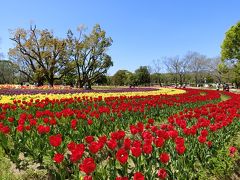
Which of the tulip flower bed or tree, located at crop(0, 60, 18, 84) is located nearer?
the tulip flower bed

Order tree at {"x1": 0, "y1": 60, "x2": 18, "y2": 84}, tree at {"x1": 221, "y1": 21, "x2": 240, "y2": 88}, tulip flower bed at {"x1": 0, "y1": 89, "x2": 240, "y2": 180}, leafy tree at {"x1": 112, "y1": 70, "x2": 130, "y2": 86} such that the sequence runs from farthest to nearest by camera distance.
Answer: leafy tree at {"x1": 112, "y1": 70, "x2": 130, "y2": 86} < tree at {"x1": 0, "y1": 60, "x2": 18, "y2": 84} < tree at {"x1": 221, "y1": 21, "x2": 240, "y2": 88} < tulip flower bed at {"x1": 0, "y1": 89, "x2": 240, "y2": 180}

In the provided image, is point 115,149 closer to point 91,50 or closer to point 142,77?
point 91,50

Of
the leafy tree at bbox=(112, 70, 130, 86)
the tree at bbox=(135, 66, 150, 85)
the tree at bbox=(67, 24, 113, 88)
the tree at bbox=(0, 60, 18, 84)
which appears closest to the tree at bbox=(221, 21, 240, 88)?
the tree at bbox=(67, 24, 113, 88)

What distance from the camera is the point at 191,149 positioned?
6.13m

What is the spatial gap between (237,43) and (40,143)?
40.6 metres

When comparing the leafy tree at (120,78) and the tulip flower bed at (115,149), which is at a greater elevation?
the leafy tree at (120,78)

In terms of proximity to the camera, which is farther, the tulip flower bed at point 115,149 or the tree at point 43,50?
the tree at point 43,50

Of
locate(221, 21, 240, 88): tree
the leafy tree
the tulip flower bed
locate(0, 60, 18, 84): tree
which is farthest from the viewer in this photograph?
the leafy tree

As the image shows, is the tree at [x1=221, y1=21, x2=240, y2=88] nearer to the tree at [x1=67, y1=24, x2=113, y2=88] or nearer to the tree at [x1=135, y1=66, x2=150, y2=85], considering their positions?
the tree at [x1=67, y1=24, x2=113, y2=88]

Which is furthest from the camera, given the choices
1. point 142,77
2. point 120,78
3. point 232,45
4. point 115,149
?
point 120,78

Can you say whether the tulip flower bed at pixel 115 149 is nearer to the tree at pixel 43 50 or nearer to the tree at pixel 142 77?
the tree at pixel 43 50

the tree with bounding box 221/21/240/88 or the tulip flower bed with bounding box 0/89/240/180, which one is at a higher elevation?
the tree with bounding box 221/21/240/88

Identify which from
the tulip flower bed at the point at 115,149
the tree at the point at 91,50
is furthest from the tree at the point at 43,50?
the tulip flower bed at the point at 115,149

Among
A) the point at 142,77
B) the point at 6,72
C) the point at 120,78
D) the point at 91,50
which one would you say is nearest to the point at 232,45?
the point at 91,50
